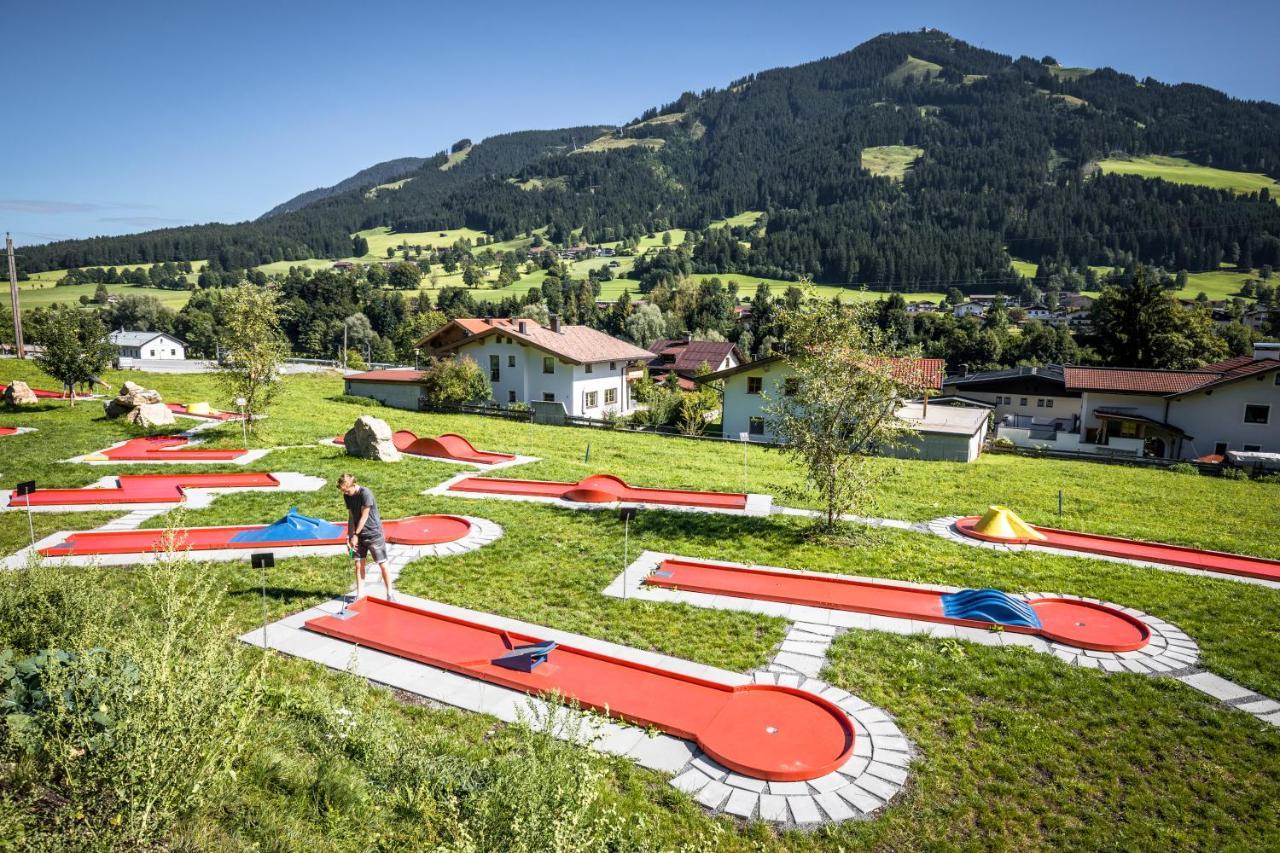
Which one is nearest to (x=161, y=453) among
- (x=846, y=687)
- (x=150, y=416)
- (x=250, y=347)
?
(x=250, y=347)

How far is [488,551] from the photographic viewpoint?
39.2 feet

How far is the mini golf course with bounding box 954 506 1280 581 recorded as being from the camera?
1197 centimetres

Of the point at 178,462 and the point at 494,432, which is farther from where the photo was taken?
the point at 494,432

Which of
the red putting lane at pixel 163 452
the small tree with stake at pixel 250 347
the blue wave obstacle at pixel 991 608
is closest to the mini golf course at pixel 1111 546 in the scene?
the blue wave obstacle at pixel 991 608

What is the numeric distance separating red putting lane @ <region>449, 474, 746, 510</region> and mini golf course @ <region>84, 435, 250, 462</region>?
801 cm

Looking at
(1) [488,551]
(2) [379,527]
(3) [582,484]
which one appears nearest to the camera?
(2) [379,527]

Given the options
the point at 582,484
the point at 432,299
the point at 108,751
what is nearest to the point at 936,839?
the point at 108,751

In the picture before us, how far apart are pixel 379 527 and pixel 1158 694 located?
1014 centimetres

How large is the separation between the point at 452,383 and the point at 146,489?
20.4 meters

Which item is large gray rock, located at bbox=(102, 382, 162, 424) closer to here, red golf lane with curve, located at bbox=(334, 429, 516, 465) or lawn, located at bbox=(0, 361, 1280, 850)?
lawn, located at bbox=(0, 361, 1280, 850)

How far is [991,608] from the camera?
929 cm

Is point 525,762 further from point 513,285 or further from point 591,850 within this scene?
point 513,285

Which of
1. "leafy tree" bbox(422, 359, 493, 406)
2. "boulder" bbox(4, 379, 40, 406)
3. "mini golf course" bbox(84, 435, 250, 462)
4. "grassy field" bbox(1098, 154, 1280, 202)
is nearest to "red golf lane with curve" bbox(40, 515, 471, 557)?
"mini golf course" bbox(84, 435, 250, 462)

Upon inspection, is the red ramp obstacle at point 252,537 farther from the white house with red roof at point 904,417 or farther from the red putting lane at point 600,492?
the white house with red roof at point 904,417
